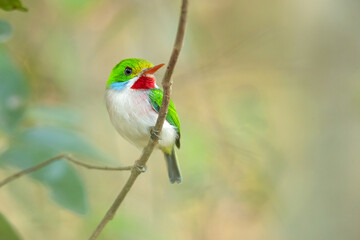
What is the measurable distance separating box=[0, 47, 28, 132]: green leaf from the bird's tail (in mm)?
1022

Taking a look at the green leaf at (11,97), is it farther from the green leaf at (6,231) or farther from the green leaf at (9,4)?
the green leaf at (9,4)

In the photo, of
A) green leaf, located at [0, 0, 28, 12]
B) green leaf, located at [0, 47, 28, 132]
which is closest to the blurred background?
green leaf, located at [0, 47, 28, 132]

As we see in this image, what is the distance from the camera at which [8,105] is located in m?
1.88

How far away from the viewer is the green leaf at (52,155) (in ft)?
5.60

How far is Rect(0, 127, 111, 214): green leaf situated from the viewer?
1.71 m

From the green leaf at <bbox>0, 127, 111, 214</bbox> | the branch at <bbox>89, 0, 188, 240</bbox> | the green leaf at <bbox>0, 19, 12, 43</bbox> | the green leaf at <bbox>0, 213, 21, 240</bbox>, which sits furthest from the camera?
the green leaf at <bbox>0, 127, 111, 214</bbox>

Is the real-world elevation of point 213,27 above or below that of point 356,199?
above

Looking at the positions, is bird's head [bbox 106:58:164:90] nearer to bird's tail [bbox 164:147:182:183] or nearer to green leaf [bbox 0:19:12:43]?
bird's tail [bbox 164:147:182:183]

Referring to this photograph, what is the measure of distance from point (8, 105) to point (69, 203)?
1.51ft

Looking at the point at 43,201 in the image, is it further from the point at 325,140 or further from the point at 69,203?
the point at 325,140

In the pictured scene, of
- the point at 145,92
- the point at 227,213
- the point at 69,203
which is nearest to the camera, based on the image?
the point at 69,203

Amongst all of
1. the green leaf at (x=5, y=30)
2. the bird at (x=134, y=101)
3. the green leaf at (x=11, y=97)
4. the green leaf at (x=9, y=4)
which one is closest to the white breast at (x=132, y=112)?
the bird at (x=134, y=101)

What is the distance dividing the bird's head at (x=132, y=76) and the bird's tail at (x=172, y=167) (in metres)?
0.53

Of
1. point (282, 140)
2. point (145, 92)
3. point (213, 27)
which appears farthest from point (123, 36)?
point (145, 92)
